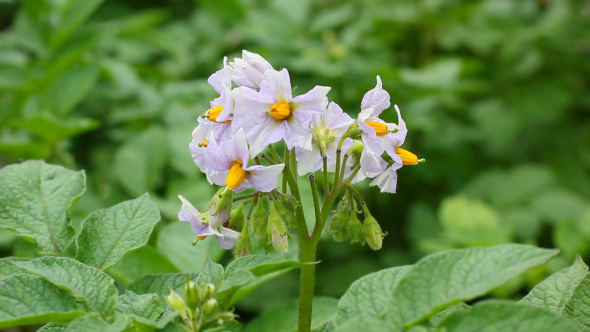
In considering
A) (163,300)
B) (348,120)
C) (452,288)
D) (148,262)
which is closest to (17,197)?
(148,262)

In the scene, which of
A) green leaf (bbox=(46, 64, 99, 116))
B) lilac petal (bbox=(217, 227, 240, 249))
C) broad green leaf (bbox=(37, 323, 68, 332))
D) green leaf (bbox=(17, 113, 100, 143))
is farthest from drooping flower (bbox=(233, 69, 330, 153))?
green leaf (bbox=(46, 64, 99, 116))

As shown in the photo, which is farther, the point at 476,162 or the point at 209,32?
the point at 476,162

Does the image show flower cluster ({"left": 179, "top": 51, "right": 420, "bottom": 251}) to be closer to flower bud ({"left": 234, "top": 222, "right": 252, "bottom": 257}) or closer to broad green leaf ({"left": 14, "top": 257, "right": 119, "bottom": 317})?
flower bud ({"left": 234, "top": 222, "right": 252, "bottom": 257})

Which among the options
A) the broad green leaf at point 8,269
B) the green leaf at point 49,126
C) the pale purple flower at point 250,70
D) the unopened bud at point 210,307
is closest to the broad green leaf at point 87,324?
the unopened bud at point 210,307

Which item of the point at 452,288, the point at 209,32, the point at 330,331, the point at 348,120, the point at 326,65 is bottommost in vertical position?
the point at 330,331

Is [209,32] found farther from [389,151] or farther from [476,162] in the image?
[389,151]

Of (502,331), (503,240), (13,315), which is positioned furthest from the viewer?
(503,240)
